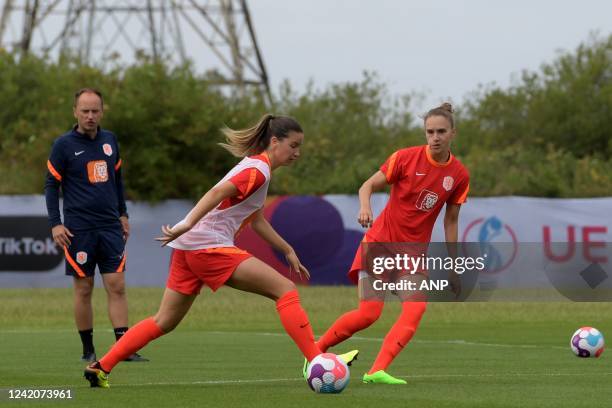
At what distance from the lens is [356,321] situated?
1084 centimetres

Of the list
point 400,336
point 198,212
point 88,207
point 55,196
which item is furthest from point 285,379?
point 55,196

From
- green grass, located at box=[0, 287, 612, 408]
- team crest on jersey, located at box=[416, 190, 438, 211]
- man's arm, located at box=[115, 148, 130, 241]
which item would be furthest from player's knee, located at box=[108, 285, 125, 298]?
team crest on jersey, located at box=[416, 190, 438, 211]

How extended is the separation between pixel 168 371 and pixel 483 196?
19.4 meters

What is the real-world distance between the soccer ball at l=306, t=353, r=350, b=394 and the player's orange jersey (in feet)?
4.91

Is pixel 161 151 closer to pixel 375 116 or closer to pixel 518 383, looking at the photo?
pixel 518 383

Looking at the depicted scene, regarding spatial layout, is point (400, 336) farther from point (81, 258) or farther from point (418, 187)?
point (81, 258)

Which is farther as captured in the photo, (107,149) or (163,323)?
(107,149)

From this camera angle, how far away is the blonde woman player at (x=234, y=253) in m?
9.53

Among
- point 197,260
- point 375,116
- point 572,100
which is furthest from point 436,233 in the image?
point 375,116

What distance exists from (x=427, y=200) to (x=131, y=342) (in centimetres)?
249

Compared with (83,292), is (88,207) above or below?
above

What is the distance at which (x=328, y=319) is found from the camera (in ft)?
66.4

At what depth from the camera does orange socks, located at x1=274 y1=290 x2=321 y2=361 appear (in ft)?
31.4

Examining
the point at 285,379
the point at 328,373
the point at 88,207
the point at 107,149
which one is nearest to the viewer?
the point at 328,373
